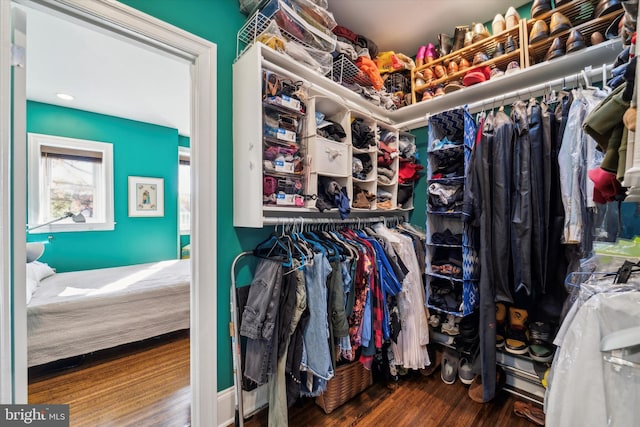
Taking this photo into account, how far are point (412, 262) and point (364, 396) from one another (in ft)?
3.31

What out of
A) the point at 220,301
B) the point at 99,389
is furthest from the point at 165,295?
the point at 220,301

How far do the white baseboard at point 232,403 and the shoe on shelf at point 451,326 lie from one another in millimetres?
1417

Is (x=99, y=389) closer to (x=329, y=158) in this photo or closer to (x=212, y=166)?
(x=212, y=166)

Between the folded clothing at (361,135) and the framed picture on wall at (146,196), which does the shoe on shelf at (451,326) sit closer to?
the folded clothing at (361,135)

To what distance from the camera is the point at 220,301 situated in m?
1.50

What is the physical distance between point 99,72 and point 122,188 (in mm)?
1864

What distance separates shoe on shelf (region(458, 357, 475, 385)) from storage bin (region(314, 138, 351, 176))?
1668mm

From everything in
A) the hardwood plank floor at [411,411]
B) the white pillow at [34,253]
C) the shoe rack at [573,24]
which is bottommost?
the hardwood plank floor at [411,411]

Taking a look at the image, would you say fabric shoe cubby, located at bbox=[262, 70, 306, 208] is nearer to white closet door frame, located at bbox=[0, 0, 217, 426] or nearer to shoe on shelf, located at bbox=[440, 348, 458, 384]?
white closet door frame, located at bbox=[0, 0, 217, 426]

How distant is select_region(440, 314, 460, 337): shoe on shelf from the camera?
189 centimetres

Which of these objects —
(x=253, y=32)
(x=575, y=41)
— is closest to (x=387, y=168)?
(x=575, y=41)

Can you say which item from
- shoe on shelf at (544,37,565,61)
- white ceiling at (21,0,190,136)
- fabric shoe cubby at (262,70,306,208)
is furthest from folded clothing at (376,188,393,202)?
white ceiling at (21,0,190,136)

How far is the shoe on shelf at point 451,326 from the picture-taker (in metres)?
1.89

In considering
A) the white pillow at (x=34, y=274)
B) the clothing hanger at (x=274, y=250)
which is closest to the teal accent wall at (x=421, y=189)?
the clothing hanger at (x=274, y=250)
